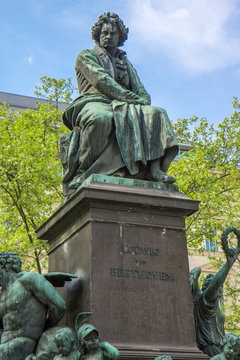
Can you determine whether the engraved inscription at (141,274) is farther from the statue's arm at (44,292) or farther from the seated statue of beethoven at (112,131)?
the seated statue of beethoven at (112,131)

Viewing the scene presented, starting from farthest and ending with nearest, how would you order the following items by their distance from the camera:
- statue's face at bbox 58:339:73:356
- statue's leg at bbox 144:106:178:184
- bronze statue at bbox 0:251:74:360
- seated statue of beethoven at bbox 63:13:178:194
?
statue's leg at bbox 144:106:178:184
seated statue of beethoven at bbox 63:13:178:194
bronze statue at bbox 0:251:74:360
statue's face at bbox 58:339:73:356

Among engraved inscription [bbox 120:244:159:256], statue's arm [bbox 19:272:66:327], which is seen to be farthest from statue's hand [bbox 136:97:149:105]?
statue's arm [bbox 19:272:66:327]

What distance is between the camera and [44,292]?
16.5 feet

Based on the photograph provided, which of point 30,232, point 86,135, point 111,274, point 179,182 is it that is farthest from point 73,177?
point 179,182

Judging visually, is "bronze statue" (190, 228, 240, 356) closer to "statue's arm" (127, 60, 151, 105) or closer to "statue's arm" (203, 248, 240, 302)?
"statue's arm" (203, 248, 240, 302)

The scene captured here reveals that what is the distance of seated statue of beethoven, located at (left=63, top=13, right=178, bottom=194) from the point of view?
6.22 metres

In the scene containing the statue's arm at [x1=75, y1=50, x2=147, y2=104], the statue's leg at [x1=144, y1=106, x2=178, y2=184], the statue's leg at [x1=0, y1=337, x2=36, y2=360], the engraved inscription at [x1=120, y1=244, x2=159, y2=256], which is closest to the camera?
the statue's leg at [x1=0, y1=337, x2=36, y2=360]

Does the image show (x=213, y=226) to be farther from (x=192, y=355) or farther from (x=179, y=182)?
(x=192, y=355)

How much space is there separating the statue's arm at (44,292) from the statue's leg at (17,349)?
1.17 feet

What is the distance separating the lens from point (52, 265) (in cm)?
646

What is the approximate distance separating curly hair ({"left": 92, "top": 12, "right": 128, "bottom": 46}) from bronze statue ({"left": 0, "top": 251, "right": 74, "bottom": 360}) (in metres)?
3.82

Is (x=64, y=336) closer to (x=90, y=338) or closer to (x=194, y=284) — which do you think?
(x=90, y=338)

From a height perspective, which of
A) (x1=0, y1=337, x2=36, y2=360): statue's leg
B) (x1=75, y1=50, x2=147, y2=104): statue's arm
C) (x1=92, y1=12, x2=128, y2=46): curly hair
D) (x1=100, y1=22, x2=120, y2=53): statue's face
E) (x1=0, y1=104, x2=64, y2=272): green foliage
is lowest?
(x1=0, y1=337, x2=36, y2=360): statue's leg

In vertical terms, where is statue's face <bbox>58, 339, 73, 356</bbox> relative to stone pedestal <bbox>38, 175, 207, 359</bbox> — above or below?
below
